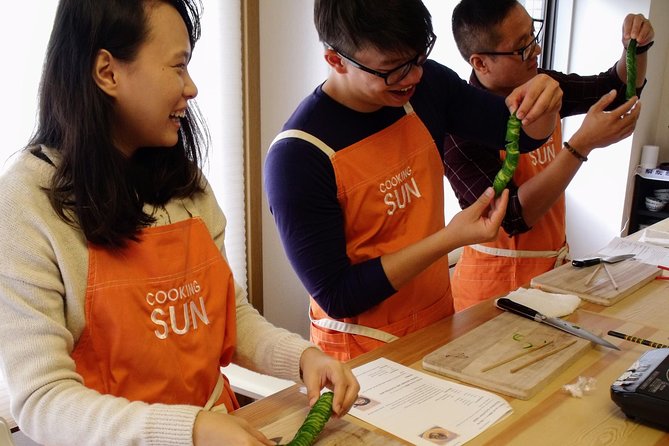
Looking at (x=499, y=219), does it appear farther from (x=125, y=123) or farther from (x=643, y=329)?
(x=125, y=123)

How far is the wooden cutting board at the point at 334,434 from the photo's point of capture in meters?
0.88

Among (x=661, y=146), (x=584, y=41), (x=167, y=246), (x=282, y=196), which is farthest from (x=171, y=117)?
(x=661, y=146)

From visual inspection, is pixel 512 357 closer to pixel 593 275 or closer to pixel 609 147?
pixel 593 275

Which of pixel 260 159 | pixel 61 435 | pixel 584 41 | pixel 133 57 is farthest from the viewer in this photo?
pixel 584 41

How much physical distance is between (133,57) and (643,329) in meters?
1.15

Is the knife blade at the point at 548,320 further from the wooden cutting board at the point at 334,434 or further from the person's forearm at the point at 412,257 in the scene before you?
the wooden cutting board at the point at 334,434

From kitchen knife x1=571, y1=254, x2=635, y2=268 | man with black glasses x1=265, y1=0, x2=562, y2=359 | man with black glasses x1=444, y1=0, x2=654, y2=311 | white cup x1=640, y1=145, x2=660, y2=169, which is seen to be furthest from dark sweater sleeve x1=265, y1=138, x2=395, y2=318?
white cup x1=640, y1=145, x2=660, y2=169

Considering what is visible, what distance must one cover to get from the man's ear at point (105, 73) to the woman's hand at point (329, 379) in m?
0.53

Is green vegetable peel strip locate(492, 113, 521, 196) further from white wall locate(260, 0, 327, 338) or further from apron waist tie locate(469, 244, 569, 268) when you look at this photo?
white wall locate(260, 0, 327, 338)

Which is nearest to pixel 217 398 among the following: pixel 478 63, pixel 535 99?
pixel 535 99

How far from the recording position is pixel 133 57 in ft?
3.01

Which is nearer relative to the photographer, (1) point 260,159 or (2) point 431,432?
(2) point 431,432

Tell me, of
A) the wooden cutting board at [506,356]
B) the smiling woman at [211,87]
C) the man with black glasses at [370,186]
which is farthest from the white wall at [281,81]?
the wooden cutting board at [506,356]

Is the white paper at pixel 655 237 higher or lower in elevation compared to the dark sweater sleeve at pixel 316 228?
lower
